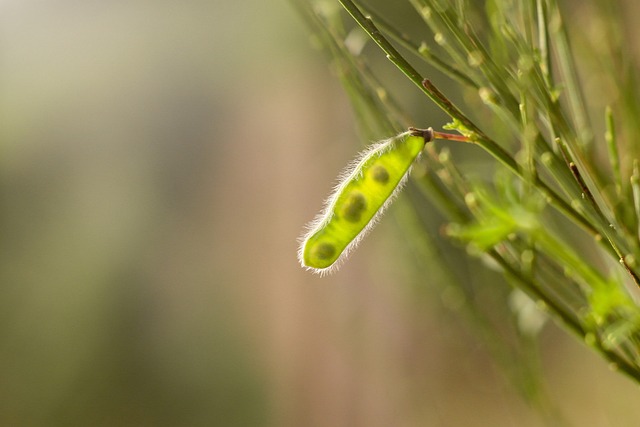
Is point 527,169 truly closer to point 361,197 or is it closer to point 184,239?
point 361,197

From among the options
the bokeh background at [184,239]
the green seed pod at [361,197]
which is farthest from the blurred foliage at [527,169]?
the bokeh background at [184,239]

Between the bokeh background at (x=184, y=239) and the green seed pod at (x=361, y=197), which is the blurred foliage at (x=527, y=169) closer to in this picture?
the green seed pod at (x=361, y=197)

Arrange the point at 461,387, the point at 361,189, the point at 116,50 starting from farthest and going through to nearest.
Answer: the point at 116,50 < the point at 461,387 < the point at 361,189

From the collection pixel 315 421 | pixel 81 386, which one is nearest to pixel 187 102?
pixel 81 386

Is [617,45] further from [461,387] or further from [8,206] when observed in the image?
[8,206]

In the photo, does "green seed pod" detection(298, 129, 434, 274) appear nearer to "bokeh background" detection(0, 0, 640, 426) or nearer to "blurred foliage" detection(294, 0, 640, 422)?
"blurred foliage" detection(294, 0, 640, 422)

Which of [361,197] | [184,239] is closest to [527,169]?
[361,197]

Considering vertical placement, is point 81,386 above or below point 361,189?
below
